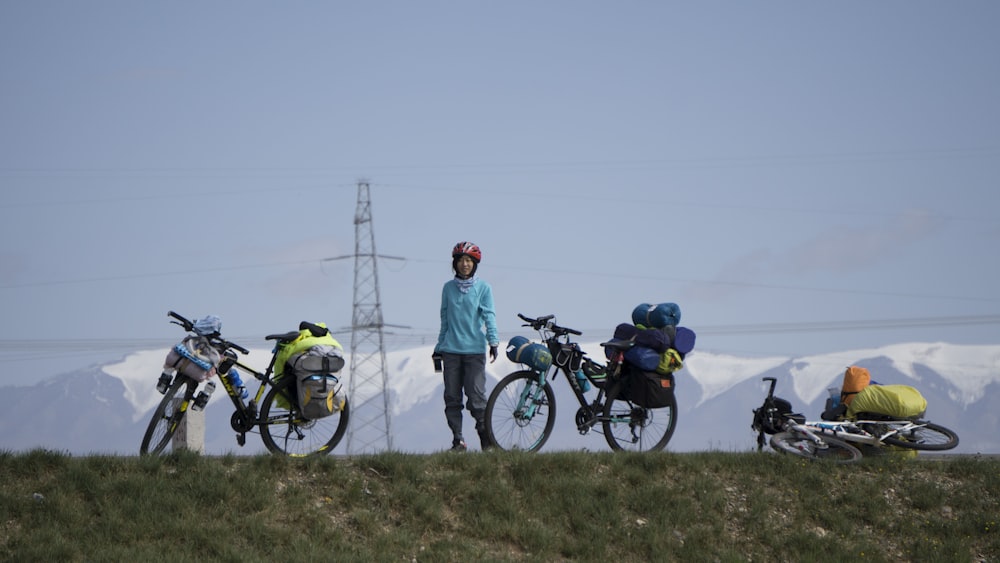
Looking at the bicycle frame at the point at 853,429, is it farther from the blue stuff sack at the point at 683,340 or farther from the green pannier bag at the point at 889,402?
the blue stuff sack at the point at 683,340

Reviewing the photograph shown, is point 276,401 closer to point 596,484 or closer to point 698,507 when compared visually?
point 596,484

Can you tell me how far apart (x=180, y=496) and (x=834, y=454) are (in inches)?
300

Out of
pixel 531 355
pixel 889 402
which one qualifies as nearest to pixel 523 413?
pixel 531 355

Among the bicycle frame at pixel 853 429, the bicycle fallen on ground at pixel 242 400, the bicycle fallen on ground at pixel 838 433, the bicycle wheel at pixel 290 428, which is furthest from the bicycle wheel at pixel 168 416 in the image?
the bicycle frame at pixel 853 429

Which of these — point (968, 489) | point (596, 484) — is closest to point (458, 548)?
point (596, 484)

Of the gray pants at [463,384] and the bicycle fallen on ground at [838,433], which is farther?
the bicycle fallen on ground at [838,433]

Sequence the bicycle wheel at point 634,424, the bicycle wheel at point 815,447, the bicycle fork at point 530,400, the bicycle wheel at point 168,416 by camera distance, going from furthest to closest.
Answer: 1. the bicycle wheel at point 634,424
2. the bicycle wheel at point 815,447
3. the bicycle fork at point 530,400
4. the bicycle wheel at point 168,416

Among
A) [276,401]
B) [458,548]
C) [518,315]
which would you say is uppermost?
[518,315]

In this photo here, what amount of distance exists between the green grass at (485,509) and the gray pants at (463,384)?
99 centimetres

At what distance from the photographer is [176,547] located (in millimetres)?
10930

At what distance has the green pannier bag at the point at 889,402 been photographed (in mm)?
14672

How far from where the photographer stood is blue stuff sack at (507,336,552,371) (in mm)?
13977

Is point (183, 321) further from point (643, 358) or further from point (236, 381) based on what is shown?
point (643, 358)

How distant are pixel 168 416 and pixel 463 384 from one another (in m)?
3.38
